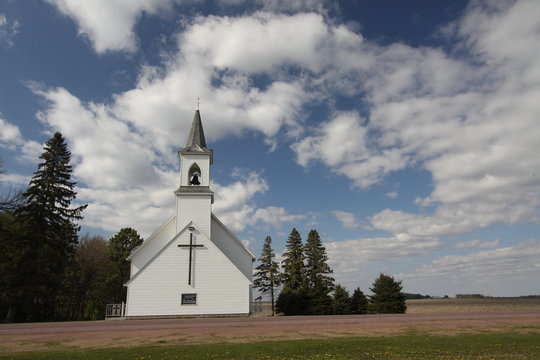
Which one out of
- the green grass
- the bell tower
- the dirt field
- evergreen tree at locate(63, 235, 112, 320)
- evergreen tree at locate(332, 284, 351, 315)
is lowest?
the green grass

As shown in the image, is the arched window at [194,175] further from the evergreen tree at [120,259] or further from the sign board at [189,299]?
the evergreen tree at [120,259]

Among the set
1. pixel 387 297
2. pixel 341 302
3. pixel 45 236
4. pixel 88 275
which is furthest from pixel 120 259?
pixel 387 297

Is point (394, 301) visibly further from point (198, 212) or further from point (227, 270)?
point (198, 212)

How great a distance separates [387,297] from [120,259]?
105 ft

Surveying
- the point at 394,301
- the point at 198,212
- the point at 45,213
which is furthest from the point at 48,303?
the point at 394,301

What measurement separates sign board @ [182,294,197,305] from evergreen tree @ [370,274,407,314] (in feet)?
57.1

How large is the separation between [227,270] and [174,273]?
11.9 feet

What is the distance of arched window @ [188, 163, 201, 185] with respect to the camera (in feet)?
101

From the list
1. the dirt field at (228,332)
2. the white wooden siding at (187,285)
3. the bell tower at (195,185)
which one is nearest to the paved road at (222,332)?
the dirt field at (228,332)

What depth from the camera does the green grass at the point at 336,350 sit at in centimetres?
1146

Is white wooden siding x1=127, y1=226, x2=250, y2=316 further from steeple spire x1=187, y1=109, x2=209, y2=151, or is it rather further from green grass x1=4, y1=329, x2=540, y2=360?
green grass x1=4, y1=329, x2=540, y2=360

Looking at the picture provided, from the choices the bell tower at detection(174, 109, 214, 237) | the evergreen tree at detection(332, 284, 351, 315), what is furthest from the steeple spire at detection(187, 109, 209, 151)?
the evergreen tree at detection(332, 284, 351, 315)

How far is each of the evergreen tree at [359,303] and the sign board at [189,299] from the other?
633 inches

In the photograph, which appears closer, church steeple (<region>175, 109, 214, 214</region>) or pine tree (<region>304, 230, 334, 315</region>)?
church steeple (<region>175, 109, 214, 214</region>)
